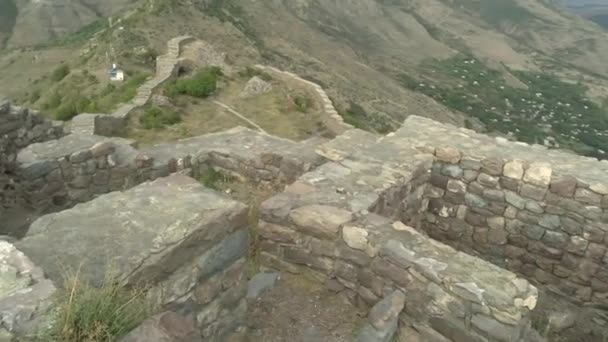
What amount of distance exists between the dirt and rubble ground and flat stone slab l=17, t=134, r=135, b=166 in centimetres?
502

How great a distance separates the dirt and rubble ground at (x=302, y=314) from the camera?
5340 millimetres

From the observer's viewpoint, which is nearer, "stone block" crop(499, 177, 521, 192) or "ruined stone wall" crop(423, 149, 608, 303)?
"ruined stone wall" crop(423, 149, 608, 303)

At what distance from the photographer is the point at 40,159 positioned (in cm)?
884

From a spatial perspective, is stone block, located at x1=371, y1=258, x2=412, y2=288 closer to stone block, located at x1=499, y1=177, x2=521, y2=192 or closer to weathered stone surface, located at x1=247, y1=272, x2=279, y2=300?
weathered stone surface, located at x1=247, y1=272, x2=279, y2=300

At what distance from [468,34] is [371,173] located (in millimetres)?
161785

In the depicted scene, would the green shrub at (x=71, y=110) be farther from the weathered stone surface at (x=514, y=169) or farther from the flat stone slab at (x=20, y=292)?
the flat stone slab at (x=20, y=292)

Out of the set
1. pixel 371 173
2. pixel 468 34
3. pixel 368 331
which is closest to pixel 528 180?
pixel 371 173

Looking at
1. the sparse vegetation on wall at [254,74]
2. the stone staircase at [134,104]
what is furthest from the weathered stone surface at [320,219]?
the sparse vegetation on wall at [254,74]

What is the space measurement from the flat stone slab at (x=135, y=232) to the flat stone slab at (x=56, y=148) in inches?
175

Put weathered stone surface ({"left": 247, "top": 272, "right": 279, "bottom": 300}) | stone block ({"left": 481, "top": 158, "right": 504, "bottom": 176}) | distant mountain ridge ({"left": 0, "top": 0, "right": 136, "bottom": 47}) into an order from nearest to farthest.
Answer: weathered stone surface ({"left": 247, "top": 272, "right": 279, "bottom": 300}) → stone block ({"left": 481, "top": 158, "right": 504, "bottom": 176}) → distant mountain ridge ({"left": 0, "top": 0, "right": 136, "bottom": 47})

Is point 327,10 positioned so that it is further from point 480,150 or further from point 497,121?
point 480,150

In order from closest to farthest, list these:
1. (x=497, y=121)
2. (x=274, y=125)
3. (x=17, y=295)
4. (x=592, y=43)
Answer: (x=17, y=295) → (x=274, y=125) → (x=497, y=121) → (x=592, y=43)

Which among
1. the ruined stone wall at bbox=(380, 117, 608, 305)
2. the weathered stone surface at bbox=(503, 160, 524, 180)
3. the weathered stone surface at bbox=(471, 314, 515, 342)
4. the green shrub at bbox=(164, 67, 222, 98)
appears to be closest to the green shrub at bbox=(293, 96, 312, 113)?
the green shrub at bbox=(164, 67, 222, 98)

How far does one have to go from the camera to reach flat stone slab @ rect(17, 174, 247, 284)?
4070 mm
